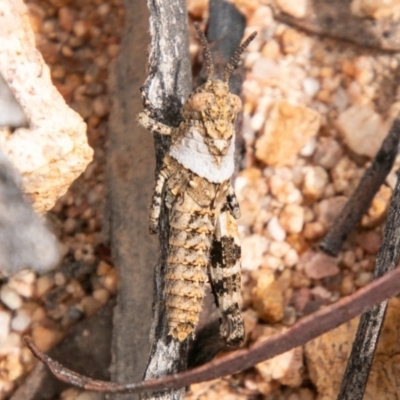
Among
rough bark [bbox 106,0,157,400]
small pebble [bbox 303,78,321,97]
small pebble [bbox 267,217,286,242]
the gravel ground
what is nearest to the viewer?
rough bark [bbox 106,0,157,400]

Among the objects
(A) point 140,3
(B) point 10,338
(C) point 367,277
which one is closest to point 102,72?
(A) point 140,3

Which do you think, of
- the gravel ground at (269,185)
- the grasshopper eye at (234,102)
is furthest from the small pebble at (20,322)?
the grasshopper eye at (234,102)

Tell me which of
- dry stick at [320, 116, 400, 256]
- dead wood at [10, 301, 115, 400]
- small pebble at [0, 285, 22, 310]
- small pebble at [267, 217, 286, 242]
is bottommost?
dead wood at [10, 301, 115, 400]

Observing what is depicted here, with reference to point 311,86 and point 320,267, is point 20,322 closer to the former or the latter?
point 320,267

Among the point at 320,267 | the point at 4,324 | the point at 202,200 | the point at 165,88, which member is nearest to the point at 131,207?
the point at 202,200

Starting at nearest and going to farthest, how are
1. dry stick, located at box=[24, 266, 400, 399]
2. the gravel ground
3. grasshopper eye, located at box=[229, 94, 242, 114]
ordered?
dry stick, located at box=[24, 266, 400, 399] → grasshopper eye, located at box=[229, 94, 242, 114] → the gravel ground

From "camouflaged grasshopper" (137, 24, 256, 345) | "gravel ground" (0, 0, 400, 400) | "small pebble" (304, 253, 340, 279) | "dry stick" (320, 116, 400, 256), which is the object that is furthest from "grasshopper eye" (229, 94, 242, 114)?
"small pebble" (304, 253, 340, 279)

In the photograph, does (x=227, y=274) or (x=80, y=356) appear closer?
(x=227, y=274)

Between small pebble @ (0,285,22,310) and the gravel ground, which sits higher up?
the gravel ground

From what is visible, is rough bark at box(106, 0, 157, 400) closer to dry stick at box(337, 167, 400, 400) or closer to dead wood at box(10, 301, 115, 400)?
dead wood at box(10, 301, 115, 400)
